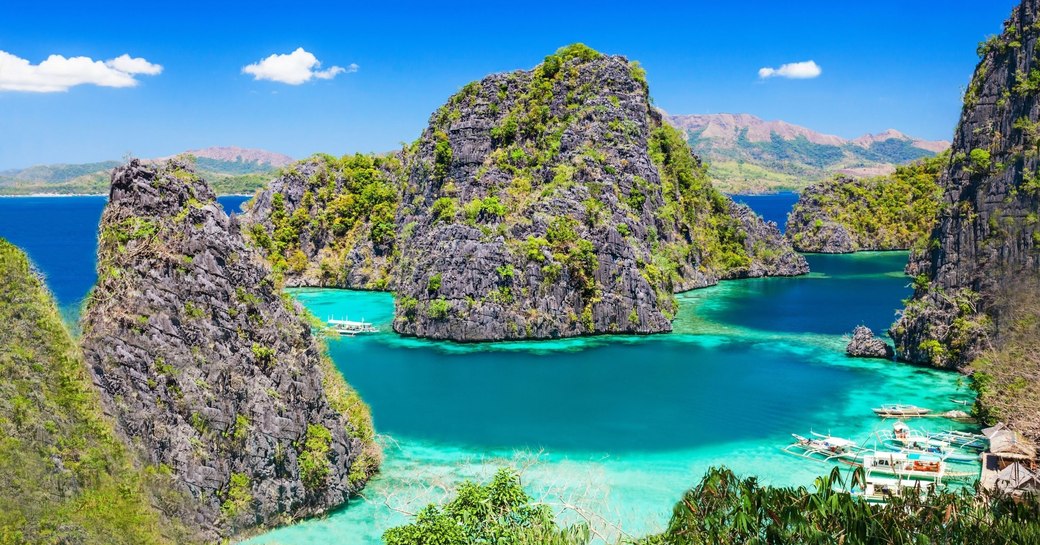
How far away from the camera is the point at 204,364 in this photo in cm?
2470

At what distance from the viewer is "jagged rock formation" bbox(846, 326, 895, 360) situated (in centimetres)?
5222

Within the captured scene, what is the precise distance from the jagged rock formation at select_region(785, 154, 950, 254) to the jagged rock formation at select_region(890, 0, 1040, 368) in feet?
270

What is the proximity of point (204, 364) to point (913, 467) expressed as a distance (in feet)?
91.6

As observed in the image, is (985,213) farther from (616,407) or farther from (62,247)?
(62,247)

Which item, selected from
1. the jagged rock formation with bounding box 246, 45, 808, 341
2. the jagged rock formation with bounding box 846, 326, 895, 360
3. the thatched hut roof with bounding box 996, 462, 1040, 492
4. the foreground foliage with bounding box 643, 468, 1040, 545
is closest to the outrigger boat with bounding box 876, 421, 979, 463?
the thatched hut roof with bounding box 996, 462, 1040, 492

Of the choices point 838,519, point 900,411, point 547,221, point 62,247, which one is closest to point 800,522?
point 838,519

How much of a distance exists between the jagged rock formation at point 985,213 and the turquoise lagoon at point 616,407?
128 inches

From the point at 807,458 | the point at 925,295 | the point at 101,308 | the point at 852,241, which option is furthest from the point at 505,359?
the point at 852,241

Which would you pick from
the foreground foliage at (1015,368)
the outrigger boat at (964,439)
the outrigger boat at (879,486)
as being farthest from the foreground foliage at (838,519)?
the outrigger boat at (964,439)

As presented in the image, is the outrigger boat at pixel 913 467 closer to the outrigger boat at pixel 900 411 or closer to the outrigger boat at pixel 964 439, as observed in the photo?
the outrigger boat at pixel 964 439

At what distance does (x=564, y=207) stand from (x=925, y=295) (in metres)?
28.9

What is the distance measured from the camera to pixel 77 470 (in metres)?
20.0

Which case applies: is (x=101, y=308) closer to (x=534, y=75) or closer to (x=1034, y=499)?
(x=1034, y=499)

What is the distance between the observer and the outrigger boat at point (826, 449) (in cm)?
3288
